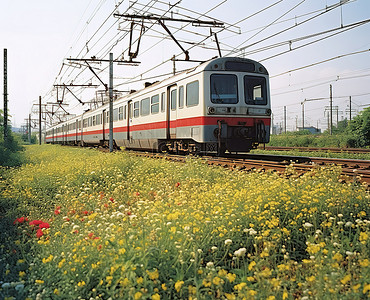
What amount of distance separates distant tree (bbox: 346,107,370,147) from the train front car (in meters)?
15.5

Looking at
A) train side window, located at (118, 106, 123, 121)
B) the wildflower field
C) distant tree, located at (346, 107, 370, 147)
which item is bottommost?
the wildflower field

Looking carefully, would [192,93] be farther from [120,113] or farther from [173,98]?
[120,113]

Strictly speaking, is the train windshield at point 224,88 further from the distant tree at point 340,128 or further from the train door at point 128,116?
the distant tree at point 340,128

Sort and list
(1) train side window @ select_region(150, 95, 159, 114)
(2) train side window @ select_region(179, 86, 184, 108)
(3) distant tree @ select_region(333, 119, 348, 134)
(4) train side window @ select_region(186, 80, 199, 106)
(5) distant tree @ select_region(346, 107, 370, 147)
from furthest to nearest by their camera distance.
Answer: (3) distant tree @ select_region(333, 119, 348, 134) → (5) distant tree @ select_region(346, 107, 370, 147) → (1) train side window @ select_region(150, 95, 159, 114) → (2) train side window @ select_region(179, 86, 184, 108) → (4) train side window @ select_region(186, 80, 199, 106)

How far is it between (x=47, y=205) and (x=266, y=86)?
27.5 feet

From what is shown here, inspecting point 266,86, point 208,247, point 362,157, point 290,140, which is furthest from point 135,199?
point 290,140

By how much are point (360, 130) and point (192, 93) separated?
1813cm

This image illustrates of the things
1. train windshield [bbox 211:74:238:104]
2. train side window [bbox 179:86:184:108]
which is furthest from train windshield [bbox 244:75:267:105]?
train side window [bbox 179:86:184:108]

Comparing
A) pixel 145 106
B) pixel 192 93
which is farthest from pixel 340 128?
pixel 192 93

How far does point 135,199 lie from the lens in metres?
6.64

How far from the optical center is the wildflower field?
2832 millimetres

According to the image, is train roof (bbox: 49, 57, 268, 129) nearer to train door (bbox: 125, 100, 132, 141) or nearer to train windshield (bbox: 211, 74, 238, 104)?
train windshield (bbox: 211, 74, 238, 104)

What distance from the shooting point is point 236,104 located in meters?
11.8

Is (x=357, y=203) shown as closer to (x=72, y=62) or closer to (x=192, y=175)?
(x=192, y=175)
